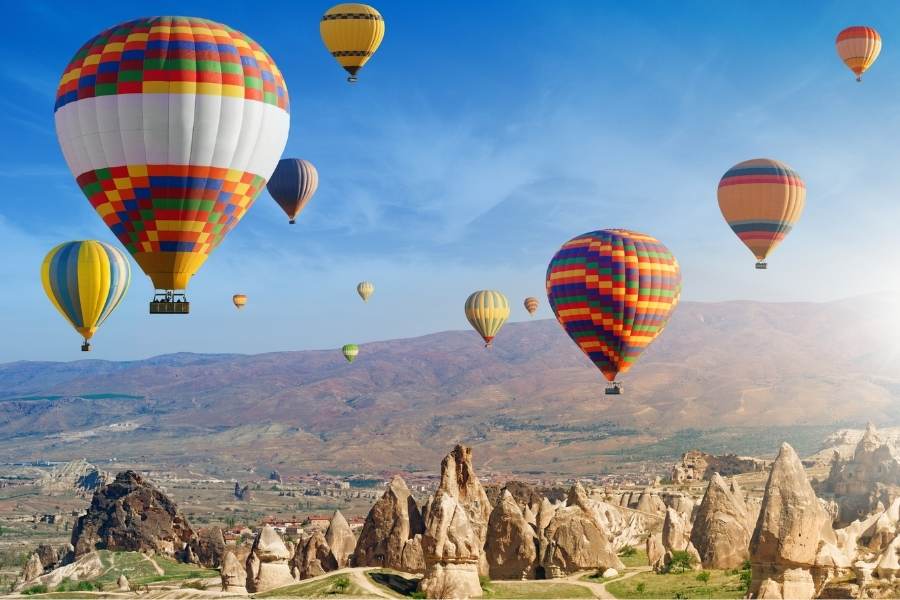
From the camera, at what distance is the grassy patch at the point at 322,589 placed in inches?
2070

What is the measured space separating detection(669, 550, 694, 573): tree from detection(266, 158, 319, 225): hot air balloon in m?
50.7

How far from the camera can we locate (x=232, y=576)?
217 ft

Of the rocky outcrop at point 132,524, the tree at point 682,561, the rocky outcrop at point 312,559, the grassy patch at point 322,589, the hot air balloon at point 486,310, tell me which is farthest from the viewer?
the hot air balloon at point 486,310

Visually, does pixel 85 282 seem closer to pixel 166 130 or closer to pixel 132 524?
pixel 166 130

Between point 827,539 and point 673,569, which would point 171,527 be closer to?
point 673,569

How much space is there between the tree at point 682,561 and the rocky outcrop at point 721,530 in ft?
1.74

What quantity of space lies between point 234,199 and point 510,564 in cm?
2130

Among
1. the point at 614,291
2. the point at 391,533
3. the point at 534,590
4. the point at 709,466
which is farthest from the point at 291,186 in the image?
the point at 709,466

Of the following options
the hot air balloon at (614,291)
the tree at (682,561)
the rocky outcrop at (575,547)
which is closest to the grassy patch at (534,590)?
the rocky outcrop at (575,547)

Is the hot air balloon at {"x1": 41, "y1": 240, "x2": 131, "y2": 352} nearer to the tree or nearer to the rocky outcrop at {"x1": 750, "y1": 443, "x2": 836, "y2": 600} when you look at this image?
the tree

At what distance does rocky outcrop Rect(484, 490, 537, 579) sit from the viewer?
61.4m

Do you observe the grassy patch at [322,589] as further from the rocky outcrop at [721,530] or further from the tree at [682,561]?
the rocky outcrop at [721,530]

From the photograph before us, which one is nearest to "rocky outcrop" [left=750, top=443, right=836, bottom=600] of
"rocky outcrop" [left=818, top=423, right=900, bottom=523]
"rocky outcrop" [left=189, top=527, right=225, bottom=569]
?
"rocky outcrop" [left=818, top=423, right=900, bottom=523]

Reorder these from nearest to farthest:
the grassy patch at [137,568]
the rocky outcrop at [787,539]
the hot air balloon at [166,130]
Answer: the rocky outcrop at [787,539], the hot air balloon at [166,130], the grassy patch at [137,568]
